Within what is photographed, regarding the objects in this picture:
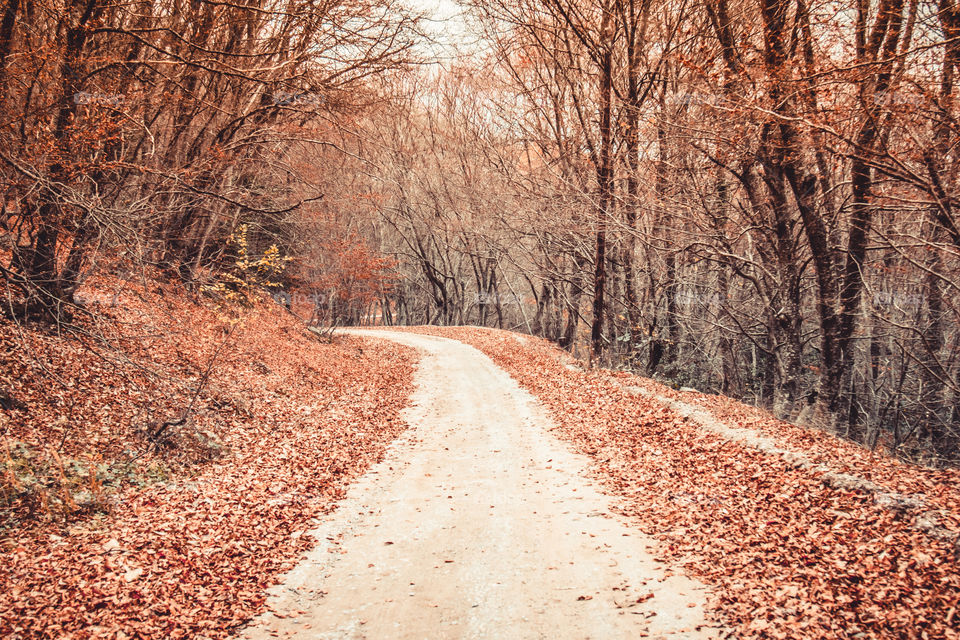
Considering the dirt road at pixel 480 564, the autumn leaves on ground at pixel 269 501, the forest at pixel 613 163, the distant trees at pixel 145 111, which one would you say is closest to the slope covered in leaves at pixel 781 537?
the autumn leaves on ground at pixel 269 501

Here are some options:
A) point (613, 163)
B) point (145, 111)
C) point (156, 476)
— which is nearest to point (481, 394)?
point (613, 163)

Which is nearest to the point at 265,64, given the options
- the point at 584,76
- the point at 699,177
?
the point at 584,76

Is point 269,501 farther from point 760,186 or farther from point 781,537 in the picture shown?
point 760,186

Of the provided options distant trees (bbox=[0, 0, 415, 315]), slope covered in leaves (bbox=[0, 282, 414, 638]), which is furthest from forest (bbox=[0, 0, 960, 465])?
slope covered in leaves (bbox=[0, 282, 414, 638])

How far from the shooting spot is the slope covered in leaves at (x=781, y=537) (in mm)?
4180

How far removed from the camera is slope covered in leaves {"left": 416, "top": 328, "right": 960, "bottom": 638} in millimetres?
4180

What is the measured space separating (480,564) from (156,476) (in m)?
Answer: 4.64

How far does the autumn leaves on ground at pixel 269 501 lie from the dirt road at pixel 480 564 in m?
0.33

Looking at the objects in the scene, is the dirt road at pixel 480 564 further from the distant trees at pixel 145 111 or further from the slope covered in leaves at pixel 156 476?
the distant trees at pixel 145 111

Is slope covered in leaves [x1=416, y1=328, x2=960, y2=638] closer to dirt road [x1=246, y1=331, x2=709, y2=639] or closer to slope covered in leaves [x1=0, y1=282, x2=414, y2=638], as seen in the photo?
dirt road [x1=246, y1=331, x2=709, y2=639]

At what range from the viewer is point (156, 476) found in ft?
24.0

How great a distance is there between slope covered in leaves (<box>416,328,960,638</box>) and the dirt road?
430mm

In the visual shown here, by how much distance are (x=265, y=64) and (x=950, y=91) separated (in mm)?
14728

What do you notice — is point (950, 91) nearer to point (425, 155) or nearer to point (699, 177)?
point (699, 177)
